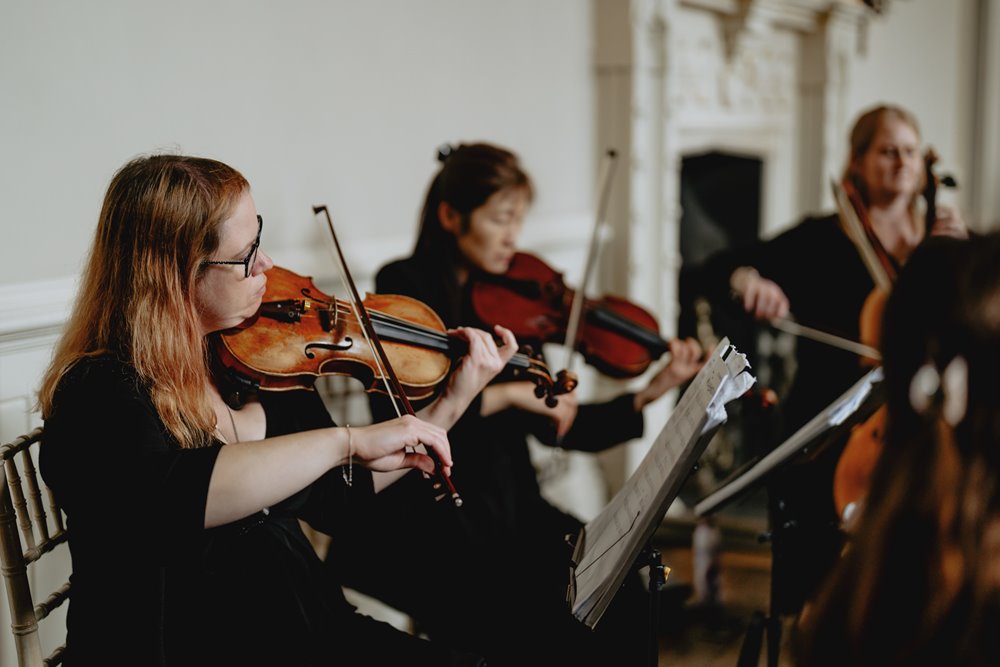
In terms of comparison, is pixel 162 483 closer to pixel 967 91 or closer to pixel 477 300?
pixel 477 300

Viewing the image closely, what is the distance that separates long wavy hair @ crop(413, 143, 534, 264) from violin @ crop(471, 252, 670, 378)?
0.33 feet

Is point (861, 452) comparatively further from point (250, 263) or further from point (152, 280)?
point (152, 280)

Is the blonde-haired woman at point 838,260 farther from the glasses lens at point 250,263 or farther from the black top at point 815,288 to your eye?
the glasses lens at point 250,263

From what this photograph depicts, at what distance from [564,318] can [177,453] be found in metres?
0.97

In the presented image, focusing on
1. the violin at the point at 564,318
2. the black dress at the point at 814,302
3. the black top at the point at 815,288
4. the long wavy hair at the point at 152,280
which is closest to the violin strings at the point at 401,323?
the long wavy hair at the point at 152,280

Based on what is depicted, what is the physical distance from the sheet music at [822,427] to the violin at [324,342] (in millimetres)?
463

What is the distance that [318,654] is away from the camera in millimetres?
1246

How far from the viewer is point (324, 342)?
132 cm

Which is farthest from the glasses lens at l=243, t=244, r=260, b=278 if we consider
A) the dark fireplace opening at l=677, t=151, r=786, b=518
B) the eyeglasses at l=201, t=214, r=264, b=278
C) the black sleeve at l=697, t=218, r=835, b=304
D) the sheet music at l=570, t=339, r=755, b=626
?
the dark fireplace opening at l=677, t=151, r=786, b=518

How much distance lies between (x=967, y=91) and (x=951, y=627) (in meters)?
5.43

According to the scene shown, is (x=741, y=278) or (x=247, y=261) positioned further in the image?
(x=741, y=278)

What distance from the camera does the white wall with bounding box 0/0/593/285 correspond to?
155cm

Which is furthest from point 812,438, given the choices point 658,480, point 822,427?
point 658,480

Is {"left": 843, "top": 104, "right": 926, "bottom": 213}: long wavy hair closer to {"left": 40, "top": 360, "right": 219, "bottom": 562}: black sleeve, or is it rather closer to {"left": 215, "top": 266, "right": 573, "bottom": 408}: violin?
{"left": 215, "top": 266, "right": 573, "bottom": 408}: violin
